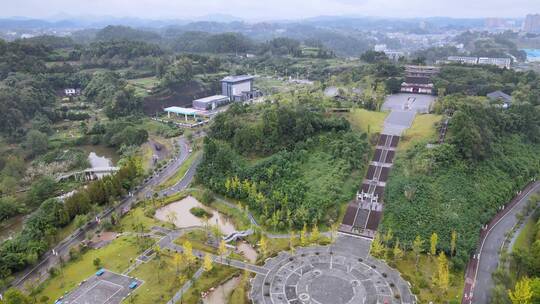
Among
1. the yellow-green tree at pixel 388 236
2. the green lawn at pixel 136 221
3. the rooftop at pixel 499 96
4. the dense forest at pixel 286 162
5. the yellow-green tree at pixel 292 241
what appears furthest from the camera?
the rooftop at pixel 499 96

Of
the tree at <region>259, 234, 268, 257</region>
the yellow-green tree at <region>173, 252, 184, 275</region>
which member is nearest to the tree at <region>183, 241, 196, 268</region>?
the yellow-green tree at <region>173, 252, 184, 275</region>

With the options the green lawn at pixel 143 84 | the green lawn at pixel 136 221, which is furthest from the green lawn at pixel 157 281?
the green lawn at pixel 143 84

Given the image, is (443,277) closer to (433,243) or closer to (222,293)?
(433,243)

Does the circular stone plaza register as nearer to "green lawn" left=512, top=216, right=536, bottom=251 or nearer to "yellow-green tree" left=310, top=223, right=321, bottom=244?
"yellow-green tree" left=310, top=223, right=321, bottom=244

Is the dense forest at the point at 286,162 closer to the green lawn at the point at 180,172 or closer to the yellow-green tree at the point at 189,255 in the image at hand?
the green lawn at the point at 180,172

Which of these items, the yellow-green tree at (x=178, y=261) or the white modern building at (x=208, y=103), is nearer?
the yellow-green tree at (x=178, y=261)

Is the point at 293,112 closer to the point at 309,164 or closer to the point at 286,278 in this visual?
the point at 309,164

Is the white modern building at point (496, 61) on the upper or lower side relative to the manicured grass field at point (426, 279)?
upper

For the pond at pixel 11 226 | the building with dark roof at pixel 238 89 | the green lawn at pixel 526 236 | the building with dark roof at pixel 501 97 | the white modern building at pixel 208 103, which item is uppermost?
the building with dark roof at pixel 501 97
